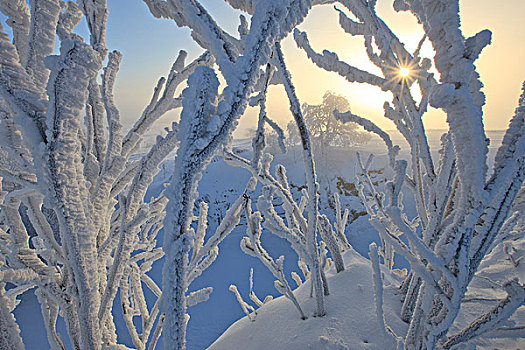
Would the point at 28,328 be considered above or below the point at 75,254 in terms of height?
below

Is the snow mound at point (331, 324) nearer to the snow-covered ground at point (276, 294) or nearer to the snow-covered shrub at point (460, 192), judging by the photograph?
the snow-covered ground at point (276, 294)

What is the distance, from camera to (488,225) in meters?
0.64

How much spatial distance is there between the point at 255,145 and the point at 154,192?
47.6 ft

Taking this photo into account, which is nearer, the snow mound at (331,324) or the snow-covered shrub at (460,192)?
the snow-covered shrub at (460,192)

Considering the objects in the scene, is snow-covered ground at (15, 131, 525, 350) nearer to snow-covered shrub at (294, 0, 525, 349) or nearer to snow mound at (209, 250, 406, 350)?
snow mound at (209, 250, 406, 350)

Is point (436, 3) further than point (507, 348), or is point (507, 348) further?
point (507, 348)

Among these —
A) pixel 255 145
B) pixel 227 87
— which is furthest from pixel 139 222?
pixel 227 87

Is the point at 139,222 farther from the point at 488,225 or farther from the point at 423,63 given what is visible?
the point at 423,63

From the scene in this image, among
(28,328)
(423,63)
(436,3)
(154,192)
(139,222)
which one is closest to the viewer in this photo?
(436,3)

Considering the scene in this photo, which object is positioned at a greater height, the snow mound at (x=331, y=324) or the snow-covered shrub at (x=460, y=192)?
the snow-covered shrub at (x=460, y=192)

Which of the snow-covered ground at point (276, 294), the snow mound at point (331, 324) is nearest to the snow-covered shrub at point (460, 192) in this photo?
Answer: the snow mound at point (331, 324)

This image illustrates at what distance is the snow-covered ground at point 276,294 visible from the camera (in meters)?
1.18

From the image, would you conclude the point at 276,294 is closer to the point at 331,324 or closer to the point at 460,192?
the point at 331,324

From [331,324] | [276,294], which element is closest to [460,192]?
[331,324]
